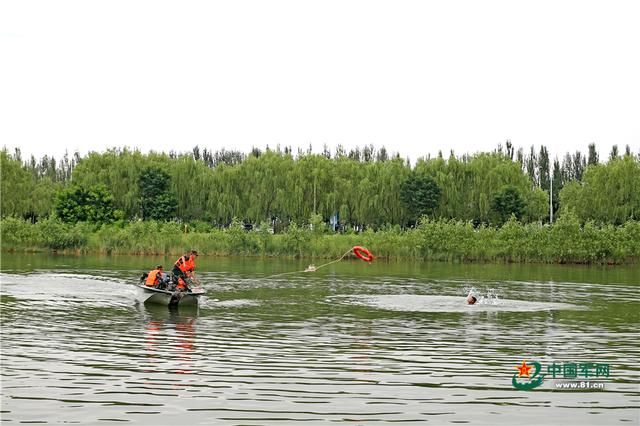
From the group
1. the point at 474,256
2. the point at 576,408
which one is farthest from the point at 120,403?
the point at 474,256

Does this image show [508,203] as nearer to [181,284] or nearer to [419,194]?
[419,194]

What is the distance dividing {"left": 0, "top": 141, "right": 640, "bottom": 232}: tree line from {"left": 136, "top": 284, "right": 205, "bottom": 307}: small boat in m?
52.3

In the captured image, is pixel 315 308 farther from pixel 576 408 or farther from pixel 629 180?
pixel 629 180

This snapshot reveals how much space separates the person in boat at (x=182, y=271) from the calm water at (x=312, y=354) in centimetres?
121

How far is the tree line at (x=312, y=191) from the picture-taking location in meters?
83.9

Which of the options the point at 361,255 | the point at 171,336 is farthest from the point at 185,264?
→ the point at 171,336

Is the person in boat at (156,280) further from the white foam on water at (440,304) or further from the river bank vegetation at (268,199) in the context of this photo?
the river bank vegetation at (268,199)

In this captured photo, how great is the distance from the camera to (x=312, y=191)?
86062 mm

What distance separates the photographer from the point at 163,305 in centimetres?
3200

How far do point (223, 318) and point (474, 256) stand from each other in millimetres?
41344

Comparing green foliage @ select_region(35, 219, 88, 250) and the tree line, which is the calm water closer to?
green foliage @ select_region(35, 219, 88, 250)

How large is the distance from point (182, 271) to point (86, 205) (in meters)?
53.2

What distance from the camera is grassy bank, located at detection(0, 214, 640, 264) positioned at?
66.6 metres

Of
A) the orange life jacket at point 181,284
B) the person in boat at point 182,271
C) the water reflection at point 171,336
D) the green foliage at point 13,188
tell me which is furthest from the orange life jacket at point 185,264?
the green foliage at point 13,188
